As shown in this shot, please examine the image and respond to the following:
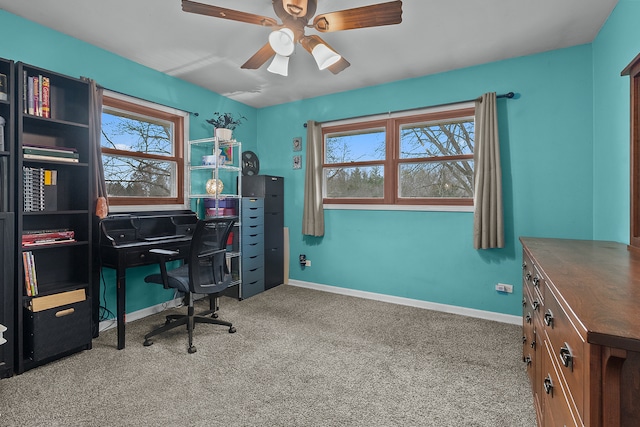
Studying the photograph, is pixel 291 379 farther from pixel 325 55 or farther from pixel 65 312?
pixel 325 55

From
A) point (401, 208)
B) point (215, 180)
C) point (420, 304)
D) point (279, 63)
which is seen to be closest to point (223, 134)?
point (215, 180)

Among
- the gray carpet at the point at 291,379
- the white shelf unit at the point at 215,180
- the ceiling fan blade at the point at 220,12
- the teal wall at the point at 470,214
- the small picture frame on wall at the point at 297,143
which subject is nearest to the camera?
the gray carpet at the point at 291,379

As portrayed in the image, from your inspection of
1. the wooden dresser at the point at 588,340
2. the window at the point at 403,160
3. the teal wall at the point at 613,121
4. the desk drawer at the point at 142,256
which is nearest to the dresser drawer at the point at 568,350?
the wooden dresser at the point at 588,340

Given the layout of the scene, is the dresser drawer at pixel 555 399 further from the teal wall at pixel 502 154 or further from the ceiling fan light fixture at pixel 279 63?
the ceiling fan light fixture at pixel 279 63

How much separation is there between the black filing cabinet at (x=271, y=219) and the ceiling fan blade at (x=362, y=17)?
7.48 ft

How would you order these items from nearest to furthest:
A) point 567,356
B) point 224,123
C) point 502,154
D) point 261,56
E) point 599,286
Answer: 1. point 567,356
2. point 599,286
3. point 261,56
4. point 502,154
5. point 224,123

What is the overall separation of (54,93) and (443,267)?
3746mm

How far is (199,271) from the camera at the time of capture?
8.52 feet

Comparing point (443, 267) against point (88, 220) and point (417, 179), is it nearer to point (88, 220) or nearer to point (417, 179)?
point (417, 179)

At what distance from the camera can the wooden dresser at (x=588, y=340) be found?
2.35ft

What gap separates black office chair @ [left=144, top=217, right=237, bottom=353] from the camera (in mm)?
2521

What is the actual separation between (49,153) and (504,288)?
394 centimetres

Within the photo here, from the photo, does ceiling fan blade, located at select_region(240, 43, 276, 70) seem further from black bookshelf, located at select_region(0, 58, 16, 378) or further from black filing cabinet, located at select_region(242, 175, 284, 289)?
black filing cabinet, located at select_region(242, 175, 284, 289)

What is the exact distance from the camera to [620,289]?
1015 mm
